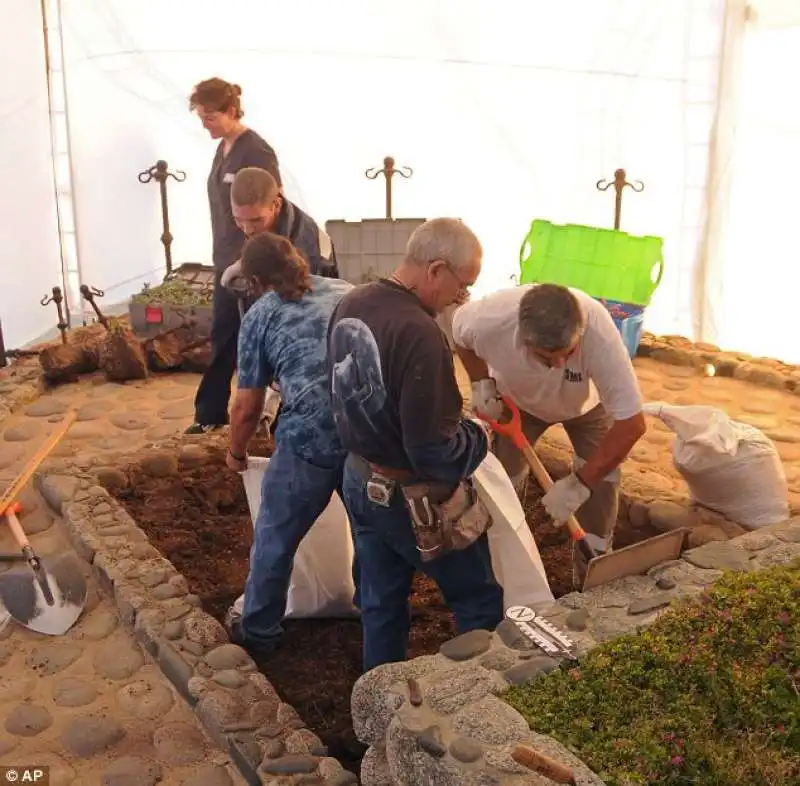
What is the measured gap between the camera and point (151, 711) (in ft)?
11.6

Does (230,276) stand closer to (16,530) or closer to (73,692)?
(16,530)

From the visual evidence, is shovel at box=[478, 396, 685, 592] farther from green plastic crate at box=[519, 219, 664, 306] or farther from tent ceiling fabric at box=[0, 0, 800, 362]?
tent ceiling fabric at box=[0, 0, 800, 362]

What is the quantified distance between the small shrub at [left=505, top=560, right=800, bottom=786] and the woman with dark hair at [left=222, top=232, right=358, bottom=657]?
3.89 ft

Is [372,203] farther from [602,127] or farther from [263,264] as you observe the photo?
[263,264]

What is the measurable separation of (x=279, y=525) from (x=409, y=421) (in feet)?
3.36

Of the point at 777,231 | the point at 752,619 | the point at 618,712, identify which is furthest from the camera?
the point at 777,231

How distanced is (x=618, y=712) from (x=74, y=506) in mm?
3106

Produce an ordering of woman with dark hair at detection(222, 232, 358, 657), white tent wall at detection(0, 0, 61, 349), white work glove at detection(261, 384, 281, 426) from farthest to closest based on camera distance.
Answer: white tent wall at detection(0, 0, 61, 349)
white work glove at detection(261, 384, 281, 426)
woman with dark hair at detection(222, 232, 358, 657)

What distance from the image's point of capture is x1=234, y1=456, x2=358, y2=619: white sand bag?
405 centimetres

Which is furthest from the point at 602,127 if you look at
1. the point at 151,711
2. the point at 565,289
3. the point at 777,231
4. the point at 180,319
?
the point at 151,711

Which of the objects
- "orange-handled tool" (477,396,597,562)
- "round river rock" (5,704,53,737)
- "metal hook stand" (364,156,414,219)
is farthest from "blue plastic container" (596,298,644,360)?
"round river rock" (5,704,53,737)

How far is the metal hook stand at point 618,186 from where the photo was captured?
7.43 metres

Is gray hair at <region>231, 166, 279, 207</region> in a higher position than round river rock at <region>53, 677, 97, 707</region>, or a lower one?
higher

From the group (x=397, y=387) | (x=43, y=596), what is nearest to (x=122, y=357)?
(x=43, y=596)
